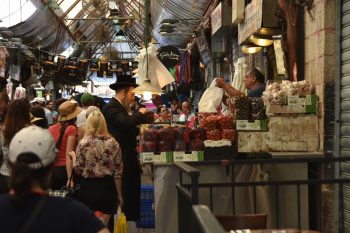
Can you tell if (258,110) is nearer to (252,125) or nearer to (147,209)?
(252,125)

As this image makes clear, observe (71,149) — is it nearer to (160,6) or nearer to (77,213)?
(77,213)

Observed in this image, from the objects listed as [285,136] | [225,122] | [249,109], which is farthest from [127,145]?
[285,136]

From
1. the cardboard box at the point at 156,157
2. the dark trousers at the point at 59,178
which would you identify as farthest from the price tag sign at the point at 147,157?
the dark trousers at the point at 59,178

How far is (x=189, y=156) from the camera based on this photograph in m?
6.48

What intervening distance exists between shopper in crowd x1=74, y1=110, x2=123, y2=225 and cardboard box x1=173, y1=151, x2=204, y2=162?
0.66 metres

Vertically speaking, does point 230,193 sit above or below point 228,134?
below

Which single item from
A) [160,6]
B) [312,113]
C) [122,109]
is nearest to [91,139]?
[122,109]

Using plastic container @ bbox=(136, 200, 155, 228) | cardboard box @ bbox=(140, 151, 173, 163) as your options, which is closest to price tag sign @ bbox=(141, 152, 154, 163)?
cardboard box @ bbox=(140, 151, 173, 163)

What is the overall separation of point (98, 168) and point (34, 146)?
3.78 metres

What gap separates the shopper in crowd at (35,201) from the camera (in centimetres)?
256

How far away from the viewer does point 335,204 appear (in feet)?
21.1

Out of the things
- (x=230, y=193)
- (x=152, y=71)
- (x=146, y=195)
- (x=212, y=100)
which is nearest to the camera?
(x=230, y=193)

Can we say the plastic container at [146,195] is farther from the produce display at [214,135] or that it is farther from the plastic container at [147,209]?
the produce display at [214,135]

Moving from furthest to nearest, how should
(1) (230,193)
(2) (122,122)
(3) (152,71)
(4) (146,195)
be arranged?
1. (3) (152,71)
2. (4) (146,195)
3. (2) (122,122)
4. (1) (230,193)
